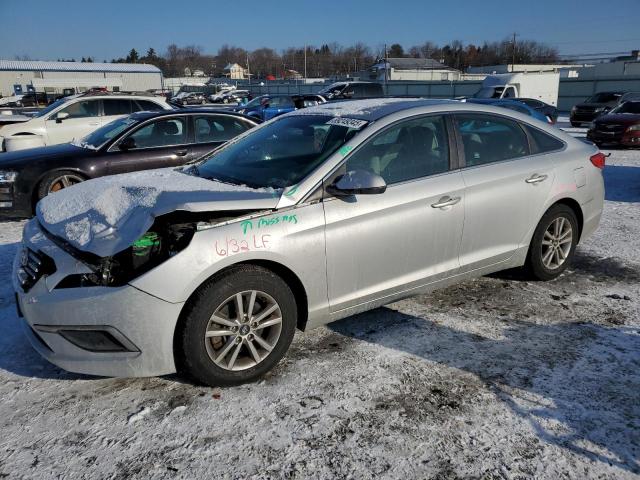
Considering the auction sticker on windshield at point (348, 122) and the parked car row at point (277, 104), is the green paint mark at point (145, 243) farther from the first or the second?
the parked car row at point (277, 104)

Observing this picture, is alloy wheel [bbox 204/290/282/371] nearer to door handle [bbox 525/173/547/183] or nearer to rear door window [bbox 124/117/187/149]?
door handle [bbox 525/173/547/183]

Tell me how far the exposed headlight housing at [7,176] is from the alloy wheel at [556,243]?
6.59 m

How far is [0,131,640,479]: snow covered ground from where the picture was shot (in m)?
2.52

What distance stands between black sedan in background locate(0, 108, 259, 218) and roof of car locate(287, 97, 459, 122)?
3.67m

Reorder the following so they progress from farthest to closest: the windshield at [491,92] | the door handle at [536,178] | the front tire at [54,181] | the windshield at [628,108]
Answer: the windshield at [491,92], the windshield at [628,108], the front tire at [54,181], the door handle at [536,178]

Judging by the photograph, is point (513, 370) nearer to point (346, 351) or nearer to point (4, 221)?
point (346, 351)

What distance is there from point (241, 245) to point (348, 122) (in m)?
1.37

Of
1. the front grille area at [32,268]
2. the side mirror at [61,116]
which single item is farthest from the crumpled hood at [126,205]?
the side mirror at [61,116]

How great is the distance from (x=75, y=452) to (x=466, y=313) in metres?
2.94

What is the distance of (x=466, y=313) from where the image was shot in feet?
13.8

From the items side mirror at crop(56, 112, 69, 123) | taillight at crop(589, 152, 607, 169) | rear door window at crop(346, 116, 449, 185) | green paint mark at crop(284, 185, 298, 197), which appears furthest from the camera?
side mirror at crop(56, 112, 69, 123)

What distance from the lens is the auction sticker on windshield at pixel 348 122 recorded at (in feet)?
12.2

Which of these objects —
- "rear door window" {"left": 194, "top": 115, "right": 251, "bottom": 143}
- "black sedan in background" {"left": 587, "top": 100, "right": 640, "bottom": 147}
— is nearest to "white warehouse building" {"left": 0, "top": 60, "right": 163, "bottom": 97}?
"black sedan in background" {"left": 587, "top": 100, "right": 640, "bottom": 147}

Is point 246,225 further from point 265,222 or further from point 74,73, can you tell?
point 74,73
